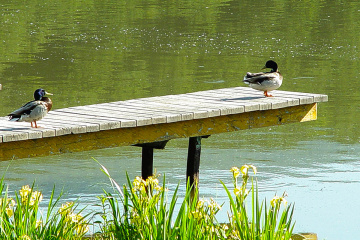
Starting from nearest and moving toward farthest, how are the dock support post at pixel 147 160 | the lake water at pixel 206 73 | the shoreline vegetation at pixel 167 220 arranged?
the shoreline vegetation at pixel 167 220, the dock support post at pixel 147 160, the lake water at pixel 206 73

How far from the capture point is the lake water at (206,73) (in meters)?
9.19

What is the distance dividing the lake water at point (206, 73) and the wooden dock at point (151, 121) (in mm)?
927

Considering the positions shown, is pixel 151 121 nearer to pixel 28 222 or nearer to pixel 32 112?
pixel 32 112

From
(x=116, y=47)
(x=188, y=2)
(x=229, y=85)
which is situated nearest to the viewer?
(x=229, y=85)

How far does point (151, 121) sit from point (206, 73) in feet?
32.8

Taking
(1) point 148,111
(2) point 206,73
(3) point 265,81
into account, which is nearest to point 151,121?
(1) point 148,111

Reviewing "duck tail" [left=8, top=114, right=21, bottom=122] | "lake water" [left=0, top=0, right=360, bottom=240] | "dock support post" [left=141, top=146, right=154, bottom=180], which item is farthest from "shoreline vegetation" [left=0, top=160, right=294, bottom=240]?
"dock support post" [left=141, top=146, right=154, bottom=180]

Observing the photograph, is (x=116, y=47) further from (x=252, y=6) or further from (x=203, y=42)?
(x=252, y=6)

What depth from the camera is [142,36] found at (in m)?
23.8

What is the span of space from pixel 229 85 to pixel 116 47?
268 inches

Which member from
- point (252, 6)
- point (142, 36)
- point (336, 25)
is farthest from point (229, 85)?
point (252, 6)

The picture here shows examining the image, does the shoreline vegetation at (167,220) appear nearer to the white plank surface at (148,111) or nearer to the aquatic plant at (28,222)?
the aquatic plant at (28,222)

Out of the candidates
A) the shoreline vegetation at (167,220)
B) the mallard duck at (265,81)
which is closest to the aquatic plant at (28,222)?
the shoreline vegetation at (167,220)

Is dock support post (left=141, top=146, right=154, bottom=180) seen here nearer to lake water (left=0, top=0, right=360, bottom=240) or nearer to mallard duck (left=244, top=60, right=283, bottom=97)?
lake water (left=0, top=0, right=360, bottom=240)
